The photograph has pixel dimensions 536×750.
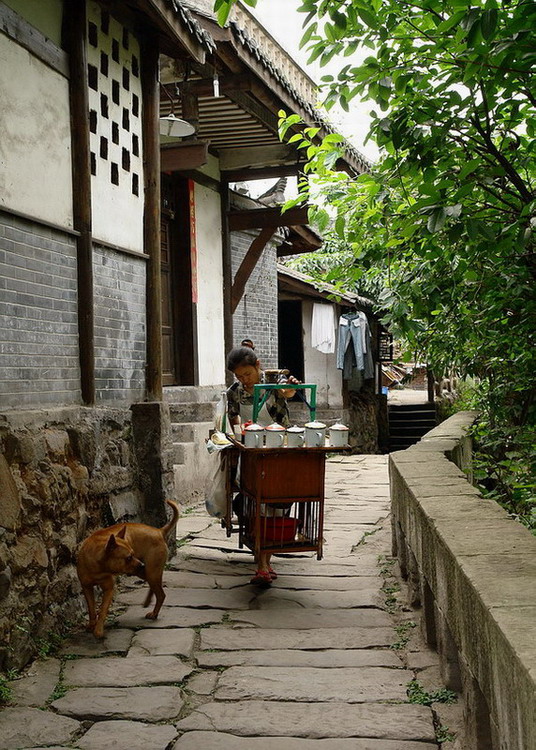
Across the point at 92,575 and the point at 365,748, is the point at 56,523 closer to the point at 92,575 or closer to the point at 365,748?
the point at 92,575

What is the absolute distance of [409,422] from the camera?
79.9ft

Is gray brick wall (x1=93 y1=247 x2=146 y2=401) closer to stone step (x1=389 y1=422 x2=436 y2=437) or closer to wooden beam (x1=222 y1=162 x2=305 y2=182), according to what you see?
wooden beam (x1=222 y1=162 x2=305 y2=182)

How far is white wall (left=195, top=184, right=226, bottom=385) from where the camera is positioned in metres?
11.7

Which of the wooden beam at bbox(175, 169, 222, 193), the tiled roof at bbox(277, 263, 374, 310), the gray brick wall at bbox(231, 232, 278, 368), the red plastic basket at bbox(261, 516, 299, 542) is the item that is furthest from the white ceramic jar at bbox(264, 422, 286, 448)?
the tiled roof at bbox(277, 263, 374, 310)

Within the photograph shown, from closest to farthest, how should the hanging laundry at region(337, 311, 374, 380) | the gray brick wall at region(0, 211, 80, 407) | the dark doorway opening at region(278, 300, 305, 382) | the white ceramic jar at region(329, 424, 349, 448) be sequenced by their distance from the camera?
the gray brick wall at region(0, 211, 80, 407), the white ceramic jar at region(329, 424, 349, 448), the hanging laundry at region(337, 311, 374, 380), the dark doorway opening at region(278, 300, 305, 382)

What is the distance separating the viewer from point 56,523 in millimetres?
5234

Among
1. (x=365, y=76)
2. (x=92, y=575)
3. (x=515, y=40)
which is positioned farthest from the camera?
(x=92, y=575)

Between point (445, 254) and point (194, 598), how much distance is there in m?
3.03

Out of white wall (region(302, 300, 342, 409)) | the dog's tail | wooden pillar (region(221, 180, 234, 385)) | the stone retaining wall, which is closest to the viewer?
the stone retaining wall

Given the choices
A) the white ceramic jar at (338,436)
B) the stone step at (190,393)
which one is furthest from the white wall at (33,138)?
the stone step at (190,393)

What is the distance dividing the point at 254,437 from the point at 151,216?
8.06 feet

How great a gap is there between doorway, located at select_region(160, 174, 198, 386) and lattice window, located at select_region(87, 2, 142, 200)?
4092 mm

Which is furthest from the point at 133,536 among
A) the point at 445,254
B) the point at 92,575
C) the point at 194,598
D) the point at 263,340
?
A: the point at 263,340

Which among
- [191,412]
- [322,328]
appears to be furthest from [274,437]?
[322,328]
